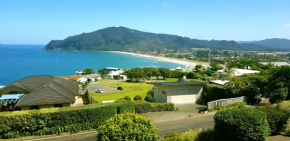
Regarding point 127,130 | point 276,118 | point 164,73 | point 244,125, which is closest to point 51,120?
point 127,130

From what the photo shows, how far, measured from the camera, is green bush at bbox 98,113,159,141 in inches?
309

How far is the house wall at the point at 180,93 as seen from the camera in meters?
23.6

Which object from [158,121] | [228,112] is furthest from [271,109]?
[158,121]

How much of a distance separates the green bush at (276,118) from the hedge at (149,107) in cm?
1139

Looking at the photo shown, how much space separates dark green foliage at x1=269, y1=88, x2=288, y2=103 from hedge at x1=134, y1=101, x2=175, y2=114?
8529mm

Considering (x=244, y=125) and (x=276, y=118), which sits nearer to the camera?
(x=244, y=125)

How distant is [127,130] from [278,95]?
15.1m

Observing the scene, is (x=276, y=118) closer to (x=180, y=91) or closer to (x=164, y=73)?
(x=180, y=91)

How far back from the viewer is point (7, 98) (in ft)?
64.8

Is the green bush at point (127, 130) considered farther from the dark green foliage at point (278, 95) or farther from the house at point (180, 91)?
the house at point (180, 91)

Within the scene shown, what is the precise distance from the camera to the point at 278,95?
17.8 meters

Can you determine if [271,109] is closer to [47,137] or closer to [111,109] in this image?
[111,109]

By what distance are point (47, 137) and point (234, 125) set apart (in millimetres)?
11799

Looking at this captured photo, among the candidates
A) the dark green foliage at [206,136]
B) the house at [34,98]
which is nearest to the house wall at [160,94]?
the house at [34,98]
